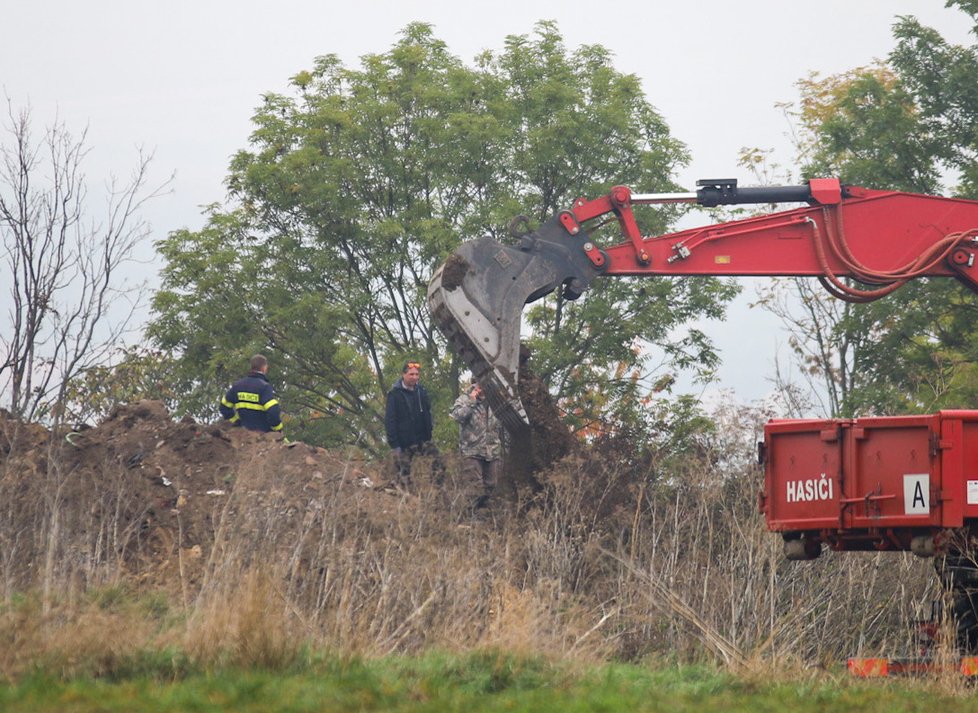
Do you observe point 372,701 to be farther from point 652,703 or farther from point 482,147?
point 482,147

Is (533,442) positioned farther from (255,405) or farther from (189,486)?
(255,405)

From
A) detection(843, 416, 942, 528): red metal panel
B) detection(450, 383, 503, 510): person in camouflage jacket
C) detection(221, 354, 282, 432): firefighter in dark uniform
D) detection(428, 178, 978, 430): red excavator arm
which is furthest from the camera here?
detection(221, 354, 282, 432): firefighter in dark uniform

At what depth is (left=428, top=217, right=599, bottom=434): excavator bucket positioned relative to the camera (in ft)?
53.0

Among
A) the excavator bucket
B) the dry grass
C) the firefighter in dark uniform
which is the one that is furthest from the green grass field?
the firefighter in dark uniform

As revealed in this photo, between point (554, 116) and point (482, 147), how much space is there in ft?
4.90

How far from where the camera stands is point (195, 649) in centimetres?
938

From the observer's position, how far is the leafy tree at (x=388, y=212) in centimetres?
2900

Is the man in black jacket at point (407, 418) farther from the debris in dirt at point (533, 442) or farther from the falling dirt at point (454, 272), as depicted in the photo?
the falling dirt at point (454, 272)

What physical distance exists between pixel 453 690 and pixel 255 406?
421 inches

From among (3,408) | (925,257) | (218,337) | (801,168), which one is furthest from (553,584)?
(801,168)

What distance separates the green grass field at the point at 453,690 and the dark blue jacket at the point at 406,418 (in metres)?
8.28

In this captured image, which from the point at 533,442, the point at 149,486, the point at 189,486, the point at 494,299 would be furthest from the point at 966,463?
the point at 149,486

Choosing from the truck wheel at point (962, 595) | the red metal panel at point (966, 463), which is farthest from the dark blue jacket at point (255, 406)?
the red metal panel at point (966, 463)

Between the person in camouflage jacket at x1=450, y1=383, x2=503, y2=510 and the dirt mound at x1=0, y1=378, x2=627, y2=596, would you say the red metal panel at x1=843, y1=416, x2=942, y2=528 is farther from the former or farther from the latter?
the person in camouflage jacket at x1=450, y1=383, x2=503, y2=510
